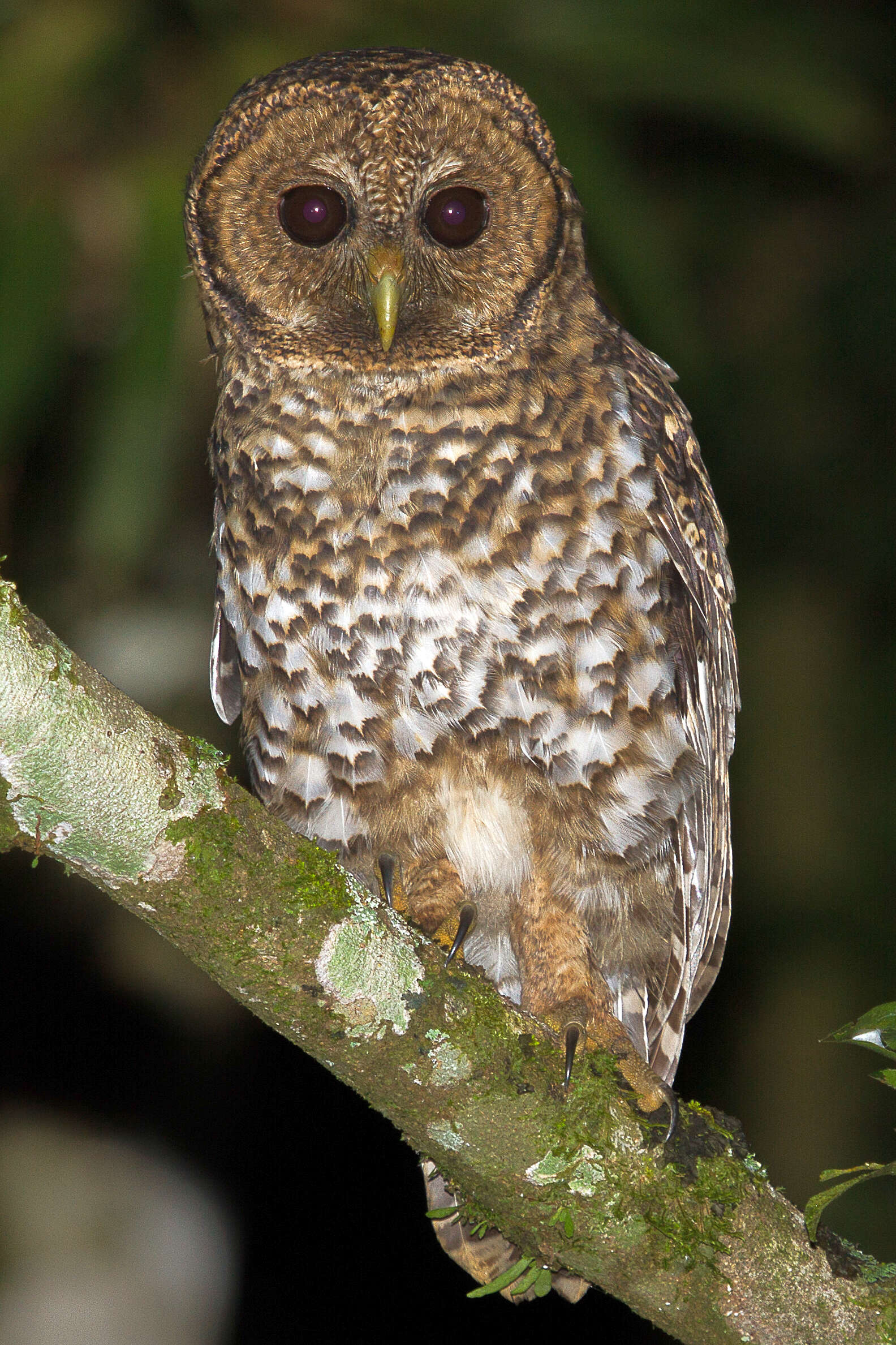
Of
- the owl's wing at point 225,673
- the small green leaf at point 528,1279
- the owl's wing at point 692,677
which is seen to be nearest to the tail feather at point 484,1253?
the small green leaf at point 528,1279

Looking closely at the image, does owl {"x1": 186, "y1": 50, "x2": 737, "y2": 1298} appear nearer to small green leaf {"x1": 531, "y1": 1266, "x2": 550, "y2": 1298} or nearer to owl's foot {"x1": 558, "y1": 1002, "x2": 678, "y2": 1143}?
owl's foot {"x1": 558, "y1": 1002, "x2": 678, "y2": 1143}

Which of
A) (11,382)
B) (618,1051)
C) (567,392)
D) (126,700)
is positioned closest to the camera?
(126,700)

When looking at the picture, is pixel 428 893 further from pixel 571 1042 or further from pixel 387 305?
pixel 387 305

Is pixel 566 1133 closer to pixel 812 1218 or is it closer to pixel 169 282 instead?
pixel 812 1218

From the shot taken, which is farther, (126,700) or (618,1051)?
(618,1051)

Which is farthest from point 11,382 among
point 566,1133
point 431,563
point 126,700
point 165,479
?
point 566,1133

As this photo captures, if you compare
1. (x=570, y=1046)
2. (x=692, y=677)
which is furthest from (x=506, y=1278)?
(x=692, y=677)

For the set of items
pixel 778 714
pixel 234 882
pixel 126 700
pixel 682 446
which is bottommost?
pixel 778 714
